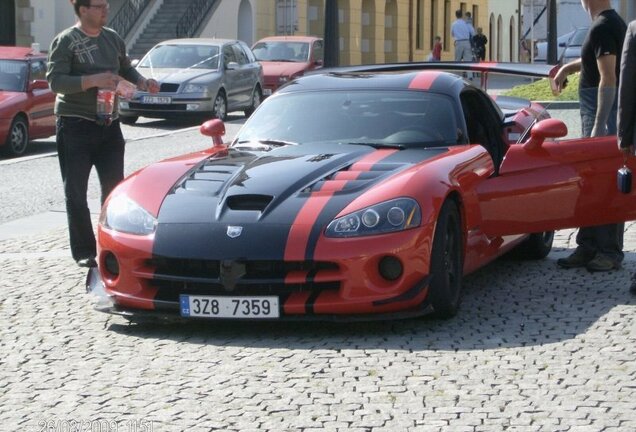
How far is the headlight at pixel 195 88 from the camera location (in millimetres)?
25922

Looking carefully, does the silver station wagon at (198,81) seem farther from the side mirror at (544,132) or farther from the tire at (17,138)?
the side mirror at (544,132)

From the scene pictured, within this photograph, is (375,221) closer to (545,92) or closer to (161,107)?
(161,107)

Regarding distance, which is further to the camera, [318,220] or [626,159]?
[626,159]

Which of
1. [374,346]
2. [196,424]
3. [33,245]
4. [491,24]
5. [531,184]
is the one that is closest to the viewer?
[196,424]

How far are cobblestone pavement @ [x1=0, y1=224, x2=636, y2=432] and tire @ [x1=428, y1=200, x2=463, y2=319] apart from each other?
4.9 inches

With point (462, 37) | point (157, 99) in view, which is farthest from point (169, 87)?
point (462, 37)

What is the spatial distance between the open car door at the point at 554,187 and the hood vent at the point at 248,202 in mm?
1429

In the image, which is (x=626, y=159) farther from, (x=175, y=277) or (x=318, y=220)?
(x=175, y=277)

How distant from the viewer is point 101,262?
25.7ft

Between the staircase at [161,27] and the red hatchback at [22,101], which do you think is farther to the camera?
the staircase at [161,27]

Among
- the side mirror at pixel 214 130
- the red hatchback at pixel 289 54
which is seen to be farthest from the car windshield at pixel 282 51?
the side mirror at pixel 214 130

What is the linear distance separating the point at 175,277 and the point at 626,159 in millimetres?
2918

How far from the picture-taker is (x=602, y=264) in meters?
9.35

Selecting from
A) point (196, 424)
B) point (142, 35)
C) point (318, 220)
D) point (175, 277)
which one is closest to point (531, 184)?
point (318, 220)
